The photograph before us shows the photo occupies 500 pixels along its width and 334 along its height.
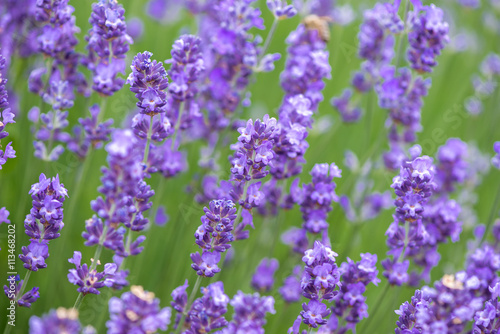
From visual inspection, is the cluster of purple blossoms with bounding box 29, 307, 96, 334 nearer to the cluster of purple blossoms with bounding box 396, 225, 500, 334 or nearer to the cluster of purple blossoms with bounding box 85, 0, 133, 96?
the cluster of purple blossoms with bounding box 396, 225, 500, 334

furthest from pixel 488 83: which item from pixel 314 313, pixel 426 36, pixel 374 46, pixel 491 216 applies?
pixel 314 313

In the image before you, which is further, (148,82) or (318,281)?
(148,82)

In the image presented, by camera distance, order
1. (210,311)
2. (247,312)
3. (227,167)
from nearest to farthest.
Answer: (247,312), (210,311), (227,167)

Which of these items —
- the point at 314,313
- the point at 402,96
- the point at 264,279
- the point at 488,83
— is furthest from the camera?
the point at 488,83

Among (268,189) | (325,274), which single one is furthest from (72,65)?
(325,274)

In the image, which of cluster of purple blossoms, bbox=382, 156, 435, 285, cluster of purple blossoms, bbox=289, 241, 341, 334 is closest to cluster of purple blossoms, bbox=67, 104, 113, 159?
cluster of purple blossoms, bbox=289, 241, 341, 334

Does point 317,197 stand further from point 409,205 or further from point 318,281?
point 318,281

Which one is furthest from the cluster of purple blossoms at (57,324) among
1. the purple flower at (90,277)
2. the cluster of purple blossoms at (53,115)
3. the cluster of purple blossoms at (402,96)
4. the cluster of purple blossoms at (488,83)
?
the cluster of purple blossoms at (488,83)
